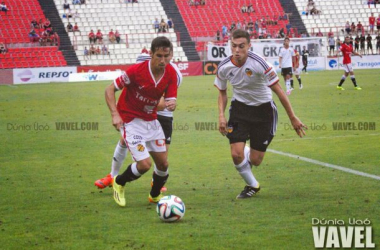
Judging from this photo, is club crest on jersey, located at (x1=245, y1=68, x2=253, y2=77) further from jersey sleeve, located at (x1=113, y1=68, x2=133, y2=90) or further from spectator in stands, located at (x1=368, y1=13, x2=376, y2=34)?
spectator in stands, located at (x1=368, y1=13, x2=376, y2=34)

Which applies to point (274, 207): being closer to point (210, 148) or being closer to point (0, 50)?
point (210, 148)

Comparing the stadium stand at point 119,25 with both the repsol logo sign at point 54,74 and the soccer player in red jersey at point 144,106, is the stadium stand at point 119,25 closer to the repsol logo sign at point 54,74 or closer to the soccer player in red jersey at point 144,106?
the repsol logo sign at point 54,74

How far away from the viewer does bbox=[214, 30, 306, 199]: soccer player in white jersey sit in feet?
27.1

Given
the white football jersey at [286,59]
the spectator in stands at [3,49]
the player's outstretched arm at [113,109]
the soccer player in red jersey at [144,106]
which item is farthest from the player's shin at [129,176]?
the spectator in stands at [3,49]

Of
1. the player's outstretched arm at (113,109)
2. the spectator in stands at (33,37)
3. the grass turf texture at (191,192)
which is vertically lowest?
the spectator in stands at (33,37)

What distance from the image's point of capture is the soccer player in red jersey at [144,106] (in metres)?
7.78

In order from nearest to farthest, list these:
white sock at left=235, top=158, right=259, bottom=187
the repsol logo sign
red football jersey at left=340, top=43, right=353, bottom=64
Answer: white sock at left=235, top=158, right=259, bottom=187, red football jersey at left=340, top=43, right=353, bottom=64, the repsol logo sign

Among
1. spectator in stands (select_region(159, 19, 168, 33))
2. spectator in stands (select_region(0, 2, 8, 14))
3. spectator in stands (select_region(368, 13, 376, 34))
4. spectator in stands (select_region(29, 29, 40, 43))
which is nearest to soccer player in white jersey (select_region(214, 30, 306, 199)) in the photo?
spectator in stands (select_region(29, 29, 40, 43))

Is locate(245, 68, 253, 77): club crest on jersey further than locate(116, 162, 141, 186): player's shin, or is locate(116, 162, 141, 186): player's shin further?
locate(245, 68, 253, 77): club crest on jersey

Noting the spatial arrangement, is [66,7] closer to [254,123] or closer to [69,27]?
[69,27]

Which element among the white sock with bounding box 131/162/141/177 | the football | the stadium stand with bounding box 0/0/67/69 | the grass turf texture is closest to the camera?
the grass turf texture

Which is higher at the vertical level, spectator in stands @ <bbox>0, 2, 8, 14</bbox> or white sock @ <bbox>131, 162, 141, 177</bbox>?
white sock @ <bbox>131, 162, 141, 177</bbox>

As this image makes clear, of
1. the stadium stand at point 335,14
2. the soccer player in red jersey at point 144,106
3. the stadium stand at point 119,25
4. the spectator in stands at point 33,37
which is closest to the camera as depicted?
the soccer player in red jersey at point 144,106

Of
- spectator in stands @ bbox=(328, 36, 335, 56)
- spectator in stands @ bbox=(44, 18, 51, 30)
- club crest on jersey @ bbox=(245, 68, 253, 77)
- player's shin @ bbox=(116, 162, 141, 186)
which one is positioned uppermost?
club crest on jersey @ bbox=(245, 68, 253, 77)
